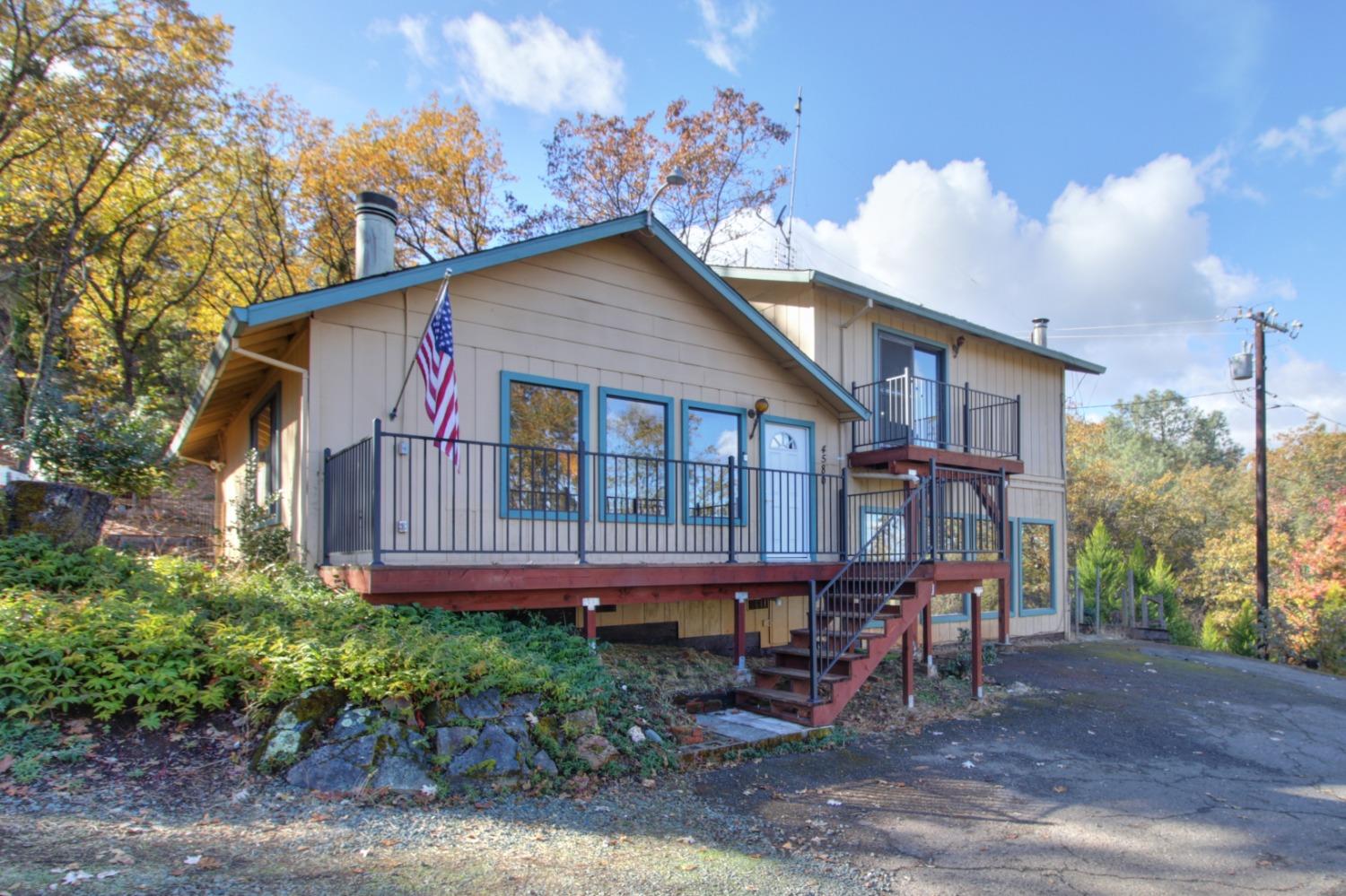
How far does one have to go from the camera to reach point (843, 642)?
826cm

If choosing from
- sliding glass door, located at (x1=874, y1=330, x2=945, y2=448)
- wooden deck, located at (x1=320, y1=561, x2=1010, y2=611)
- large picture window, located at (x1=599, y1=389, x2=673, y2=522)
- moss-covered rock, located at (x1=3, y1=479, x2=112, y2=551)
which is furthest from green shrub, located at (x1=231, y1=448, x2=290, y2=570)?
sliding glass door, located at (x1=874, y1=330, x2=945, y2=448)

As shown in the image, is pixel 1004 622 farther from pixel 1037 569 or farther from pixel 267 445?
pixel 267 445

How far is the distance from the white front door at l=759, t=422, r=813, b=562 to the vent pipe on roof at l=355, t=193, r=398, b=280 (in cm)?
515

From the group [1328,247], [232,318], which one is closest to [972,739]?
[232,318]

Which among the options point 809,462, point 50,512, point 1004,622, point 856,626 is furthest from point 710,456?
point 1004,622

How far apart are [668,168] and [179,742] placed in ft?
62.4

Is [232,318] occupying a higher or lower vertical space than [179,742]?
higher

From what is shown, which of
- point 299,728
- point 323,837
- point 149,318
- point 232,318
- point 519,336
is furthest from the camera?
point 149,318

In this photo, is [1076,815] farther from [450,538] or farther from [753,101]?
[753,101]

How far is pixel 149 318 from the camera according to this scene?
19.9 meters

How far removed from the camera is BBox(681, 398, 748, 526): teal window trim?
9.27 meters

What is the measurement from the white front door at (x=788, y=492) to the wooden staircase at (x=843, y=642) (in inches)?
41.8

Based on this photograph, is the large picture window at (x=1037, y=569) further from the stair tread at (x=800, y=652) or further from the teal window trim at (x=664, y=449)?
the teal window trim at (x=664, y=449)

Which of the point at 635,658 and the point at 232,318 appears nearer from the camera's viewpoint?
the point at 232,318
